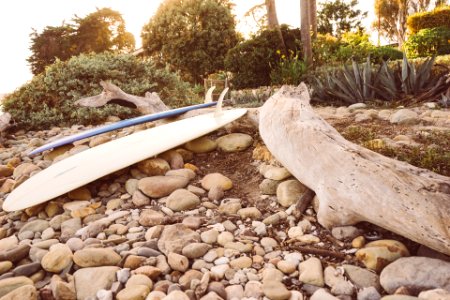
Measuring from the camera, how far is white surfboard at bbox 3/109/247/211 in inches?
93.7

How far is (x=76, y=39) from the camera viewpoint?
1789 cm

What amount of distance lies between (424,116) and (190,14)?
14533 millimetres

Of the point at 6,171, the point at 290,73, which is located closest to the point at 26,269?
the point at 6,171

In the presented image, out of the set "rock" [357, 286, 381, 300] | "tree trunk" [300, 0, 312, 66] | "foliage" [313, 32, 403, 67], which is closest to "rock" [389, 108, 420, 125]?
"rock" [357, 286, 381, 300]

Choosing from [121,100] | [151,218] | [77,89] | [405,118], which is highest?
[77,89]

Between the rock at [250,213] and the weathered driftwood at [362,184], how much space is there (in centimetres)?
Result: 32

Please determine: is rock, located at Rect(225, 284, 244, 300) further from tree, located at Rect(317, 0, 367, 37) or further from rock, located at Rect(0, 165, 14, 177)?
tree, located at Rect(317, 0, 367, 37)

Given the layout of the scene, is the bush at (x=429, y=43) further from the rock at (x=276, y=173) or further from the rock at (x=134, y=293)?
the rock at (x=134, y=293)

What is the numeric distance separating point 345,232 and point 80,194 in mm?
1759

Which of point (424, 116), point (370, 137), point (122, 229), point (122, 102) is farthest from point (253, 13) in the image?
point (122, 229)

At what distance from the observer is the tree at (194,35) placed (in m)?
15.7

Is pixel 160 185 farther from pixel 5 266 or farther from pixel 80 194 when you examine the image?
pixel 5 266

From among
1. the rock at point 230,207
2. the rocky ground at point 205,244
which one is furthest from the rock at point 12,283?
the rock at point 230,207

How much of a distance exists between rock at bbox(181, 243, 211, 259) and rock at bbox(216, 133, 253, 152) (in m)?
1.30
